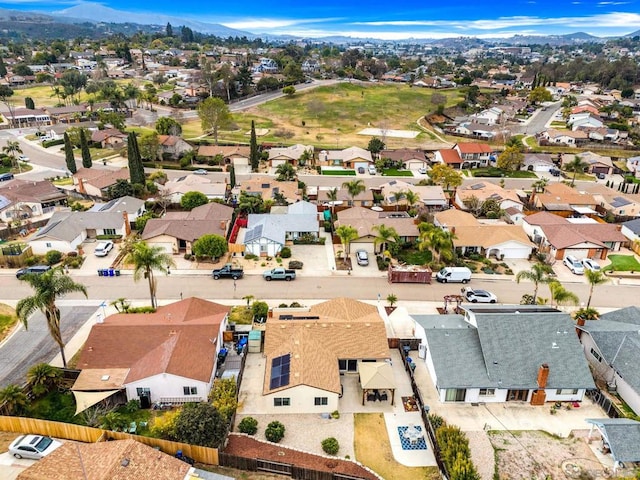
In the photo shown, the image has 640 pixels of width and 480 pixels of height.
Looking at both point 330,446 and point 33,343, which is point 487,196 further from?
point 33,343

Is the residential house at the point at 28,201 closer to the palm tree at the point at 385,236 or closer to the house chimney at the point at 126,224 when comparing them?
the house chimney at the point at 126,224

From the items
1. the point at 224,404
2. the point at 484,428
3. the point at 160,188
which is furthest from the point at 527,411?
the point at 160,188

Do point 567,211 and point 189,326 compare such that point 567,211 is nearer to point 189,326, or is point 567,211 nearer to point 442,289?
point 442,289

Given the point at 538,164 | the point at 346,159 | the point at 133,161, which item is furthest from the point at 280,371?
the point at 538,164

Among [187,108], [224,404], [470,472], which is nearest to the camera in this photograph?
[470,472]

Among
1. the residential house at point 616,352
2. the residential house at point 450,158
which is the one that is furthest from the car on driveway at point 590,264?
the residential house at point 450,158
